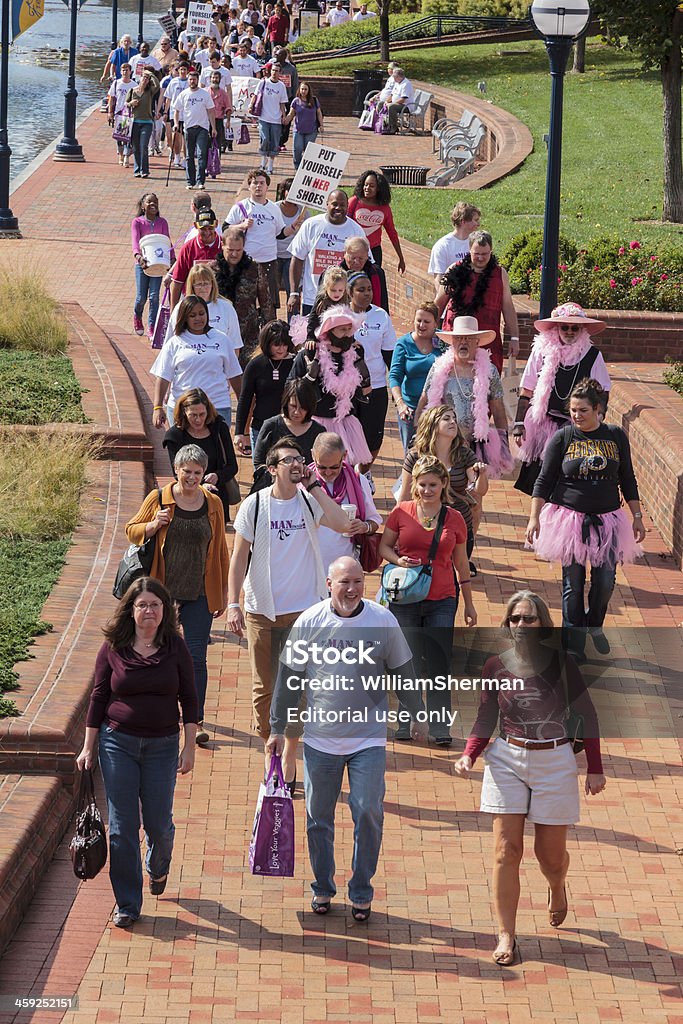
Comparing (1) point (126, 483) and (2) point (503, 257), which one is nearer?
(1) point (126, 483)

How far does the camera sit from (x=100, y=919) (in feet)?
26.1

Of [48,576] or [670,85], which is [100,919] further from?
[670,85]

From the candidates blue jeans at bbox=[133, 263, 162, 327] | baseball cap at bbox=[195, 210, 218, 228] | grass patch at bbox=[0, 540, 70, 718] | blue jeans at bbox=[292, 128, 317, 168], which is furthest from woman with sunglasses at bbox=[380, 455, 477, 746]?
blue jeans at bbox=[292, 128, 317, 168]

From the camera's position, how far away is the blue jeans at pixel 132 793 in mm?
7754

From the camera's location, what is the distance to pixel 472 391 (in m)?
11.8

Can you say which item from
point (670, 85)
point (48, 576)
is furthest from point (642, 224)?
point (48, 576)

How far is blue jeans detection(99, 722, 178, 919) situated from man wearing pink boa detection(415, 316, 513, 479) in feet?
14.8

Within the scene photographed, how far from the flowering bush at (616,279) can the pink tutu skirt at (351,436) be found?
21.9 ft

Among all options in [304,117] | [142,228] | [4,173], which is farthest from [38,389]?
[304,117]

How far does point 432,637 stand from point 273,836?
1.83 meters

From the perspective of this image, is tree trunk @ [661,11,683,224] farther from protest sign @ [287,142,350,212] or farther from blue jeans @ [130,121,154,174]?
blue jeans @ [130,121,154,174]

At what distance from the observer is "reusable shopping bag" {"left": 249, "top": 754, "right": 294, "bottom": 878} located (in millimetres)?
7992

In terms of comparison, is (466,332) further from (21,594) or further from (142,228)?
(142,228)

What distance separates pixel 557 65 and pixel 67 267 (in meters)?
10.2
